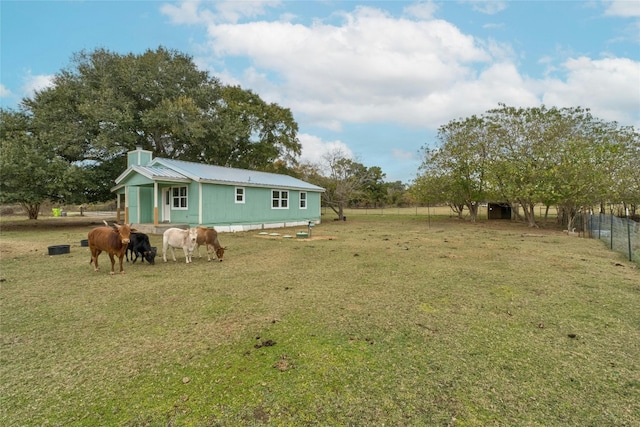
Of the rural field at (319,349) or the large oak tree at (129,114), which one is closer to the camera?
the rural field at (319,349)

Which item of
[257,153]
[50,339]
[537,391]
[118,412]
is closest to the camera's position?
[118,412]

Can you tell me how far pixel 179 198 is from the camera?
50.4 ft

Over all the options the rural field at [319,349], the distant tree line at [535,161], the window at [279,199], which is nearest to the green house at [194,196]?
the window at [279,199]

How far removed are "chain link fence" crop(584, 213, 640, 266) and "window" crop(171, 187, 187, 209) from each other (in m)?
16.2

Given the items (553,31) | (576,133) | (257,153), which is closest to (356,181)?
(257,153)

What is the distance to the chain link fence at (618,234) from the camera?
9.02 meters

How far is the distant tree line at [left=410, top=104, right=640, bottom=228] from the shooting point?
15531 mm

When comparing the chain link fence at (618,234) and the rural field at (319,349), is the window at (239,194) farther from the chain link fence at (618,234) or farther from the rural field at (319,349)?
the chain link fence at (618,234)

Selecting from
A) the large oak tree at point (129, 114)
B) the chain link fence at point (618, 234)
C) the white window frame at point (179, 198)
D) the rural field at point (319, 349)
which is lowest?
the rural field at point (319, 349)

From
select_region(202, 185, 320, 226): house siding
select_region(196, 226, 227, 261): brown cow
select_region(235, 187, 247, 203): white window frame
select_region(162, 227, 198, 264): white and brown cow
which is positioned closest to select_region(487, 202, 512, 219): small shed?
select_region(202, 185, 320, 226): house siding

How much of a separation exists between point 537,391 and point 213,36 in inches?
629

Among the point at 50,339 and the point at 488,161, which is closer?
the point at 50,339

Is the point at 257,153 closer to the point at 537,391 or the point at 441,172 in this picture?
the point at 441,172

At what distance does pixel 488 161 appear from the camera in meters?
20.2
